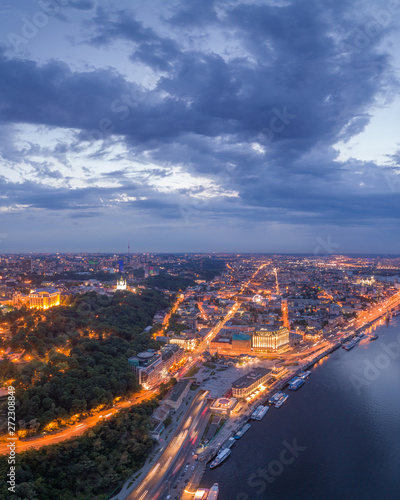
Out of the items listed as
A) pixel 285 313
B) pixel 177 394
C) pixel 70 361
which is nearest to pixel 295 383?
pixel 177 394

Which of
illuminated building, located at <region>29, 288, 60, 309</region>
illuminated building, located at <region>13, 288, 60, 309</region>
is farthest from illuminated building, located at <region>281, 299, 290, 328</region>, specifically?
illuminated building, located at <region>29, 288, 60, 309</region>

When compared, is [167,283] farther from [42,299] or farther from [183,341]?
[42,299]

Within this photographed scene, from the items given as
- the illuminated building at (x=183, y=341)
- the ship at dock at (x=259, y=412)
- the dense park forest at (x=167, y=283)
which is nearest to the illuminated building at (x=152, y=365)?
the illuminated building at (x=183, y=341)

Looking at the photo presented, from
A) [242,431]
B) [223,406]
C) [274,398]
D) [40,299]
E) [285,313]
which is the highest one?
[40,299]

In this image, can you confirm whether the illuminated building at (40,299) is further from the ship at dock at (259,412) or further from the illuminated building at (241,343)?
the ship at dock at (259,412)

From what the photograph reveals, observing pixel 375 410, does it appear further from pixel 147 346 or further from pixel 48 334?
pixel 48 334

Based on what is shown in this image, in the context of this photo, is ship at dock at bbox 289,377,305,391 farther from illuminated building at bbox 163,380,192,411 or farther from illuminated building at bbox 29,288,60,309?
illuminated building at bbox 29,288,60,309

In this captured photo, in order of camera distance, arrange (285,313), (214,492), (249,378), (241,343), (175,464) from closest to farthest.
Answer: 1. (214,492)
2. (175,464)
3. (249,378)
4. (241,343)
5. (285,313)

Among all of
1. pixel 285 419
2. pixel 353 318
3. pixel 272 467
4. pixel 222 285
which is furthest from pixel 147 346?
pixel 222 285
